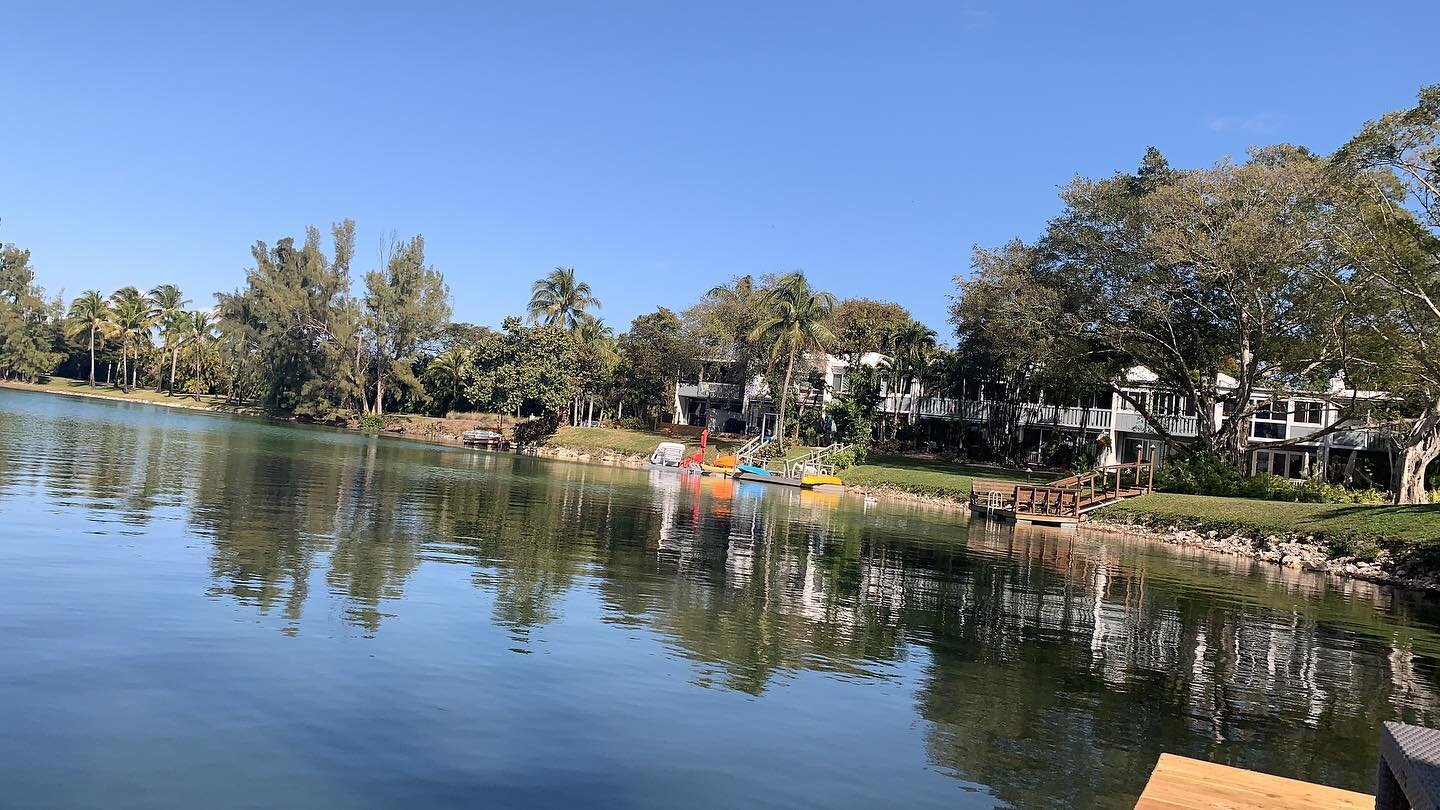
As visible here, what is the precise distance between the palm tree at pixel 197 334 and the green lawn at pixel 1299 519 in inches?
4185

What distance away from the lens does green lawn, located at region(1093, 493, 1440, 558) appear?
3053cm

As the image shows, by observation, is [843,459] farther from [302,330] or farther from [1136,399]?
[302,330]

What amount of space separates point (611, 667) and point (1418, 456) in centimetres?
3853

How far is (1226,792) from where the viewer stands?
7.00 metres

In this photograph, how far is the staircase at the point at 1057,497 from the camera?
4316cm

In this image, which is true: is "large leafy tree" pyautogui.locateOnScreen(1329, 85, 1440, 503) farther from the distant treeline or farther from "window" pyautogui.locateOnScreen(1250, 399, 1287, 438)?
"window" pyautogui.locateOnScreen(1250, 399, 1287, 438)

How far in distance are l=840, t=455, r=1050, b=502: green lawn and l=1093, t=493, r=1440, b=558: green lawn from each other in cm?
1044

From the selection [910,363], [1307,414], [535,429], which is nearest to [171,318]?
[535,429]

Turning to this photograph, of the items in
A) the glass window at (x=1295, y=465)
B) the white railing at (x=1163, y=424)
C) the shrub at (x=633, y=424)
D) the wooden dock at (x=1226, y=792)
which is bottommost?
the wooden dock at (x=1226, y=792)

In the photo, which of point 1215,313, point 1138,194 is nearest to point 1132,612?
point 1215,313

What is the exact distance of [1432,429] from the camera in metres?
38.3

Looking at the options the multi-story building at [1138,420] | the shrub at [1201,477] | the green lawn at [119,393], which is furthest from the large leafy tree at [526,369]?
the shrub at [1201,477]

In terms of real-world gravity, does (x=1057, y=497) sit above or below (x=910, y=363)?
below

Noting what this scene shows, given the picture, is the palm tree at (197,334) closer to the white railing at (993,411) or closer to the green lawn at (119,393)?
the green lawn at (119,393)
